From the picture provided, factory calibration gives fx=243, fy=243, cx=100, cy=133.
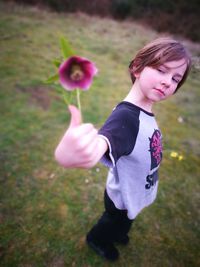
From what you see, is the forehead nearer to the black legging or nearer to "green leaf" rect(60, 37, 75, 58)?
"green leaf" rect(60, 37, 75, 58)

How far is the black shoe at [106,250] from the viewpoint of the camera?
6.64 feet

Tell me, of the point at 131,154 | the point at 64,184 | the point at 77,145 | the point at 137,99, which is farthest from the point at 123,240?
the point at 77,145

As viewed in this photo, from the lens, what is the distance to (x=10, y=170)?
273cm

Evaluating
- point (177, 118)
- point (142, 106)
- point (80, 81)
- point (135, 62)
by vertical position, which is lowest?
point (177, 118)

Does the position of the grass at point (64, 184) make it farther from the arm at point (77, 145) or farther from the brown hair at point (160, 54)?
the arm at point (77, 145)

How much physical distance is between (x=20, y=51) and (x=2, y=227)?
4396 mm

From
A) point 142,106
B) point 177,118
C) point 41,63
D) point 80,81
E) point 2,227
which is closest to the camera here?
point 80,81

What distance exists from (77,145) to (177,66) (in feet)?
2.49

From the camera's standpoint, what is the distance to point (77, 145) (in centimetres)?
74

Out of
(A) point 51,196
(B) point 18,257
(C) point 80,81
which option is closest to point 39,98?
(A) point 51,196

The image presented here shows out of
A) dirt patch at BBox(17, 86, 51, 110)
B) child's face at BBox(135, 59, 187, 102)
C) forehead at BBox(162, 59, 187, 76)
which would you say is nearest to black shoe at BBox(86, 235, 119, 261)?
child's face at BBox(135, 59, 187, 102)

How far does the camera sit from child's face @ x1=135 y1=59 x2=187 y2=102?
1.19 meters

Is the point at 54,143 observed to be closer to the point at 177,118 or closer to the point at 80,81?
the point at 177,118

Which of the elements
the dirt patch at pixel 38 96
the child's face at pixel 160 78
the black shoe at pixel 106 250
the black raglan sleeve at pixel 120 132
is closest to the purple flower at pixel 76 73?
the black raglan sleeve at pixel 120 132
